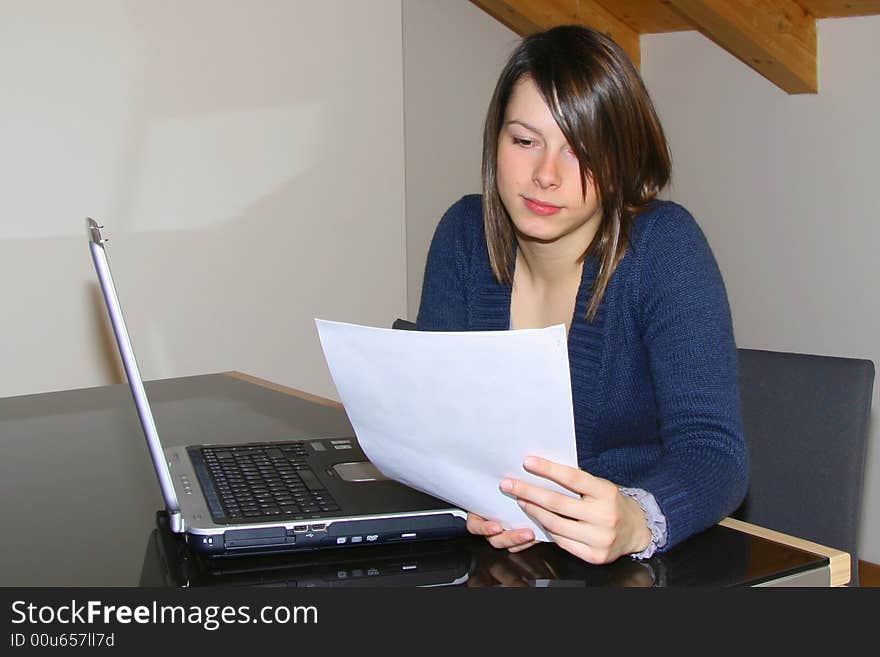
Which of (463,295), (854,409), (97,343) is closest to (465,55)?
(97,343)

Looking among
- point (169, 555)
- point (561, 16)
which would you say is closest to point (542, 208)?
point (169, 555)

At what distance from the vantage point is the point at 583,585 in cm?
88

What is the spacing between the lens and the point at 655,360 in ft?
3.92

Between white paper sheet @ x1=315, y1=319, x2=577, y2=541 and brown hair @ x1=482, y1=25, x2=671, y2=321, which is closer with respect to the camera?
white paper sheet @ x1=315, y1=319, x2=577, y2=541

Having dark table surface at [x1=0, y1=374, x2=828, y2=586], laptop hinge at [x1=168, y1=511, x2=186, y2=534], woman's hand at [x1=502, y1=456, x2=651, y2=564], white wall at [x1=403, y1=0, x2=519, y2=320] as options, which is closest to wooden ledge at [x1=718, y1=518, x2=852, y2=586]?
dark table surface at [x1=0, y1=374, x2=828, y2=586]

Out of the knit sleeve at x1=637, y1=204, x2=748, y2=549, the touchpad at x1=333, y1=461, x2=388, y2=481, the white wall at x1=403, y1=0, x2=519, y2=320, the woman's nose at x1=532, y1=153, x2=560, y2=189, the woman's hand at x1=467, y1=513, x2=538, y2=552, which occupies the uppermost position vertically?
the white wall at x1=403, y1=0, x2=519, y2=320

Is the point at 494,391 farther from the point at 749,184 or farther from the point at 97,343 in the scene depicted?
the point at 749,184

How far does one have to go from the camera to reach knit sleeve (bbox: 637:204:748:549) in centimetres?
102

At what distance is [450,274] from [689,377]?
0.49 metres

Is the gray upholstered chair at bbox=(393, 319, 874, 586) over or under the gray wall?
under

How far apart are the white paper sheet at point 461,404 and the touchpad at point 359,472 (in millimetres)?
97

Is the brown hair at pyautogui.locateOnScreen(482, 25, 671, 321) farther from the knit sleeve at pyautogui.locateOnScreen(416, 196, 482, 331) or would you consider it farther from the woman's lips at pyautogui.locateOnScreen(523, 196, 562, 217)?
the knit sleeve at pyautogui.locateOnScreen(416, 196, 482, 331)

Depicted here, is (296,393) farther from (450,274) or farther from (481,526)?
(481,526)

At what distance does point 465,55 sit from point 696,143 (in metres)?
0.84
